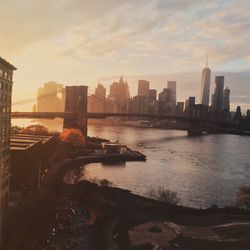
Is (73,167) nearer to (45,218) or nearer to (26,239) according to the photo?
(45,218)

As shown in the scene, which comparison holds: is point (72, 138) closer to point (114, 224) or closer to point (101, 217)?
point (101, 217)

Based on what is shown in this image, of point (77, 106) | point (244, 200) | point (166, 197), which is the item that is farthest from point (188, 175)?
point (77, 106)

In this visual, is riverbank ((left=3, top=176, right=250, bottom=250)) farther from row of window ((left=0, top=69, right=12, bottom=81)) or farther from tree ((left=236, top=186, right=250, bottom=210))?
row of window ((left=0, top=69, right=12, bottom=81))

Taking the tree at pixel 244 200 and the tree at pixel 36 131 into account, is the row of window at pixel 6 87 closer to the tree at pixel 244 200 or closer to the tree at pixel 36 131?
the tree at pixel 244 200

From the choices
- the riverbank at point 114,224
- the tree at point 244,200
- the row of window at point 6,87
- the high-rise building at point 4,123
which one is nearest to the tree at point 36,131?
the riverbank at point 114,224

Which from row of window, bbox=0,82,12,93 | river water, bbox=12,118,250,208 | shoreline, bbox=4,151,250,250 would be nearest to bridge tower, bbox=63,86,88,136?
river water, bbox=12,118,250,208

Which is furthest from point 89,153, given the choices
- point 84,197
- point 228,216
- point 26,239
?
point 26,239
